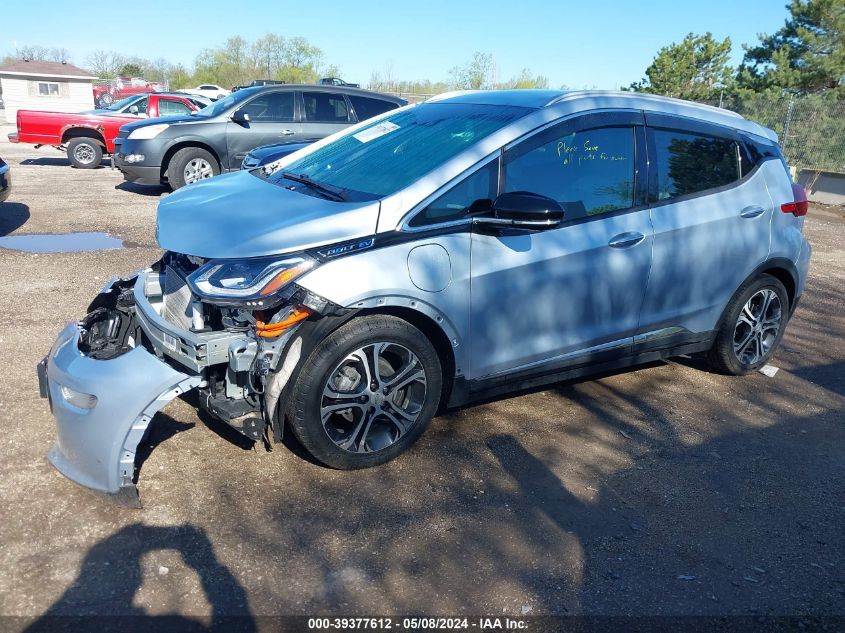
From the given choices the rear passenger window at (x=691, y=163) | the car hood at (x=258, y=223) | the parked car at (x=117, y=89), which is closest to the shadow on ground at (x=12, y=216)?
the car hood at (x=258, y=223)

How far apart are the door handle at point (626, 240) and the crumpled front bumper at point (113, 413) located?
240 cm

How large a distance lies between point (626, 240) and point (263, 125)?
8532mm

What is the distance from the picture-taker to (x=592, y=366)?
4434mm

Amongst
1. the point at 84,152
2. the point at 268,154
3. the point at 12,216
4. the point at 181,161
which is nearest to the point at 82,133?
the point at 84,152

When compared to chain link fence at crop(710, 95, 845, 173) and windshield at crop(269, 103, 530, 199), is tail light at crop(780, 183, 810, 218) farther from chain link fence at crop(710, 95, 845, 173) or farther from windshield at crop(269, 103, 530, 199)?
chain link fence at crop(710, 95, 845, 173)

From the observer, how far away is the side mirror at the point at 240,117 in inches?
442

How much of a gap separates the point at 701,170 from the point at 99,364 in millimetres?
3724

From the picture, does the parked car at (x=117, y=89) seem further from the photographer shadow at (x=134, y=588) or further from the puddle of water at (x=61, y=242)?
the photographer shadow at (x=134, y=588)

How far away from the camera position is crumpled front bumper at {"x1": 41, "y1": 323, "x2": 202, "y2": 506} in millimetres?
3201

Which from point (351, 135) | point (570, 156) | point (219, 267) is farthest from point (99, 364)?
point (570, 156)

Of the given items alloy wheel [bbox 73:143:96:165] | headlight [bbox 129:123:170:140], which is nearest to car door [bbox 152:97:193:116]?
alloy wheel [bbox 73:143:96:165]

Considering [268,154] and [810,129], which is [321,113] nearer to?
[268,154]

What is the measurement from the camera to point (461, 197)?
3797 millimetres

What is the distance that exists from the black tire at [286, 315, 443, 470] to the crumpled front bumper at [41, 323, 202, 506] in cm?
51
